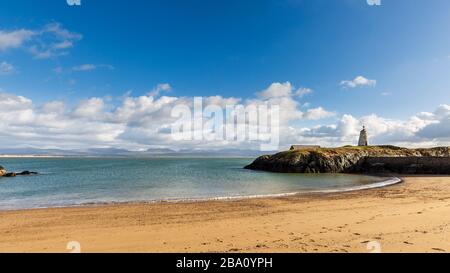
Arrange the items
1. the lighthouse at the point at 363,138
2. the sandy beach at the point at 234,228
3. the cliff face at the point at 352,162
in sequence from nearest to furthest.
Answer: the sandy beach at the point at 234,228
the cliff face at the point at 352,162
the lighthouse at the point at 363,138

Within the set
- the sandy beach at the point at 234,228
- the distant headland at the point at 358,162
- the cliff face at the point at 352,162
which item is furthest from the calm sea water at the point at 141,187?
the distant headland at the point at 358,162

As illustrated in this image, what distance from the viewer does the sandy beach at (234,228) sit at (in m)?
11.0

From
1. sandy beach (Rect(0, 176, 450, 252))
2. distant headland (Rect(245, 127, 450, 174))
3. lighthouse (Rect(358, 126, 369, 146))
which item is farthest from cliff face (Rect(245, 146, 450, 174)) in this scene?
sandy beach (Rect(0, 176, 450, 252))

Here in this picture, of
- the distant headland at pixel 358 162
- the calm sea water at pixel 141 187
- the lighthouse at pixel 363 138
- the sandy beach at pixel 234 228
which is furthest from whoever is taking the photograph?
the lighthouse at pixel 363 138

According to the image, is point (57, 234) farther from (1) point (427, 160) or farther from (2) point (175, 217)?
(1) point (427, 160)

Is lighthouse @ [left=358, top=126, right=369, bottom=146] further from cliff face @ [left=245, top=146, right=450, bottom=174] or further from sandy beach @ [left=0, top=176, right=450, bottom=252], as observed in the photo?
sandy beach @ [left=0, top=176, right=450, bottom=252]

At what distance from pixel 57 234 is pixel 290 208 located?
13.8m

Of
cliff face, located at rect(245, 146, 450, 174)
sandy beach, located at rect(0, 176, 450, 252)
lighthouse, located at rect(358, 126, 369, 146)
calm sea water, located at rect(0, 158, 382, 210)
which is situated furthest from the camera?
lighthouse, located at rect(358, 126, 369, 146)

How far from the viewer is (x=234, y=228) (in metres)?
14.1

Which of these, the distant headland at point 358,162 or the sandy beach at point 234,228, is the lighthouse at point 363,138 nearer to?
the distant headland at point 358,162

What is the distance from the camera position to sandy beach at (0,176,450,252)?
10977mm

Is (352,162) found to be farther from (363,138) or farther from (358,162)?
(363,138)

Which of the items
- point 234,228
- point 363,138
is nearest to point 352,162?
point 363,138
